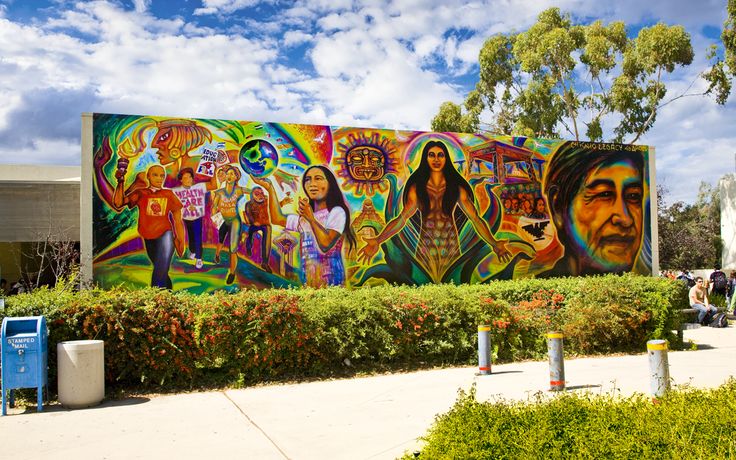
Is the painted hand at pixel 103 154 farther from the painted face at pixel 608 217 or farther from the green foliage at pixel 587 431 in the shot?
the painted face at pixel 608 217

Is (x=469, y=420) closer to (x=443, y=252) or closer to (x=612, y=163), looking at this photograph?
(x=443, y=252)

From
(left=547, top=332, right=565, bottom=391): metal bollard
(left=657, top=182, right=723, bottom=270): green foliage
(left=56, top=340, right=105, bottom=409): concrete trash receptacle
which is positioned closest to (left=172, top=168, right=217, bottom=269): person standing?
(left=56, top=340, right=105, bottom=409): concrete trash receptacle

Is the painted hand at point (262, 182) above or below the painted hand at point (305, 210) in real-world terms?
above

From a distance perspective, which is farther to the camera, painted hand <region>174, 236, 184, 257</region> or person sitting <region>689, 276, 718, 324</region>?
person sitting <region>689, 276, 718, 324</region>

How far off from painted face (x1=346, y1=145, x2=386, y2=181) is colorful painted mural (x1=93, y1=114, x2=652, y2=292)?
0.10ft

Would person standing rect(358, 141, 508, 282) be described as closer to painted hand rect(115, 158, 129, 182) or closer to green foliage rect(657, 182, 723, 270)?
painted hand rect(115, 158, 129, 182)

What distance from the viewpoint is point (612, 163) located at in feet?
64.6

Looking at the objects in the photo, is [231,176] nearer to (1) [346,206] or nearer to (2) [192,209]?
(2) [192,209]

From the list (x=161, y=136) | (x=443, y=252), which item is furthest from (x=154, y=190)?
(x=443, y=252)

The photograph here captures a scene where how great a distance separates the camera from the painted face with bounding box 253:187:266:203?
50.3 feet

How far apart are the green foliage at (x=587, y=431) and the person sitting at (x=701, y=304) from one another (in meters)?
14.1

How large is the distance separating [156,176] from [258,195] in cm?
238

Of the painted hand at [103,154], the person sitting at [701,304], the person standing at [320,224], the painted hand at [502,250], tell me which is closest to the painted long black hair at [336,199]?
the person standing at [320,224]

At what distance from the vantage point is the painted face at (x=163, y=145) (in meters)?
14.7
